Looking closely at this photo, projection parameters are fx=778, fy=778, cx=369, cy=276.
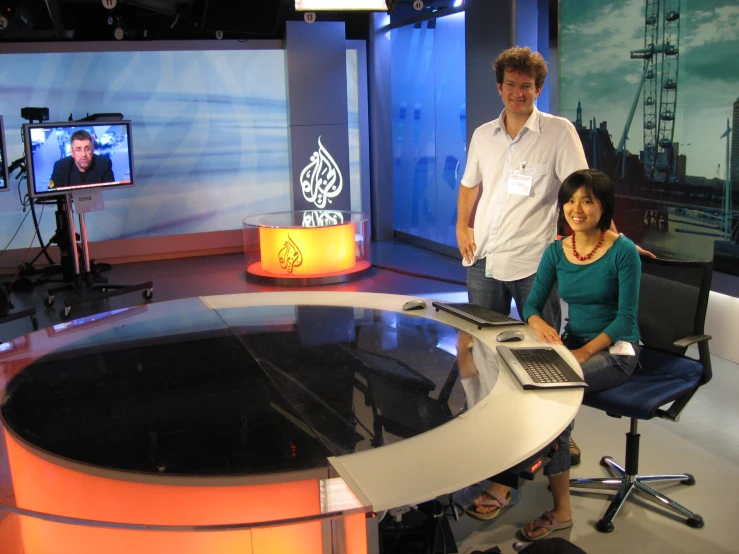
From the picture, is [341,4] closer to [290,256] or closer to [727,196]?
[727,196]

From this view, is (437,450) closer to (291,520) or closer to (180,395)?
(291,520)

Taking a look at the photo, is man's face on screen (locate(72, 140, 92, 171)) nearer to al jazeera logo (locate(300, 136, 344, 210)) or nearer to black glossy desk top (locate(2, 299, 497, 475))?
al jazeera logo (locate(300, 136, 344, 210))

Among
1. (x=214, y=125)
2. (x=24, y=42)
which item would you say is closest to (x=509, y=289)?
(x=214, y=125)

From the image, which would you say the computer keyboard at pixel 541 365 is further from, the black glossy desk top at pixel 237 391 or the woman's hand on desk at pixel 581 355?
the woman's hand on desk at pixel 581 355

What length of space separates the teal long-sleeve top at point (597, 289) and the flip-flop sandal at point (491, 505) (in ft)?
2.16

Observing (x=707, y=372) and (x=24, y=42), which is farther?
(x=24, y=42)

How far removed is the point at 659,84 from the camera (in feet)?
14.9

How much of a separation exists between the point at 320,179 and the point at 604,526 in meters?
6.03

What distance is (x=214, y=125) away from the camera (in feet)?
27.7

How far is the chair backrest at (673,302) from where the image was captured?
2824 millimetres

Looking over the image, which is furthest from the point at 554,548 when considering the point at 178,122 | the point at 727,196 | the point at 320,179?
the point at 178,122

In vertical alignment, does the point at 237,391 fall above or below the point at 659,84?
below

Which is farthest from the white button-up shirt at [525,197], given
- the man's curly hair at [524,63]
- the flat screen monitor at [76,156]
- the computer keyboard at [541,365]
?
the flat screen monitor at [76,156]

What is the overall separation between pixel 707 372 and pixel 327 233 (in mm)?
4460
